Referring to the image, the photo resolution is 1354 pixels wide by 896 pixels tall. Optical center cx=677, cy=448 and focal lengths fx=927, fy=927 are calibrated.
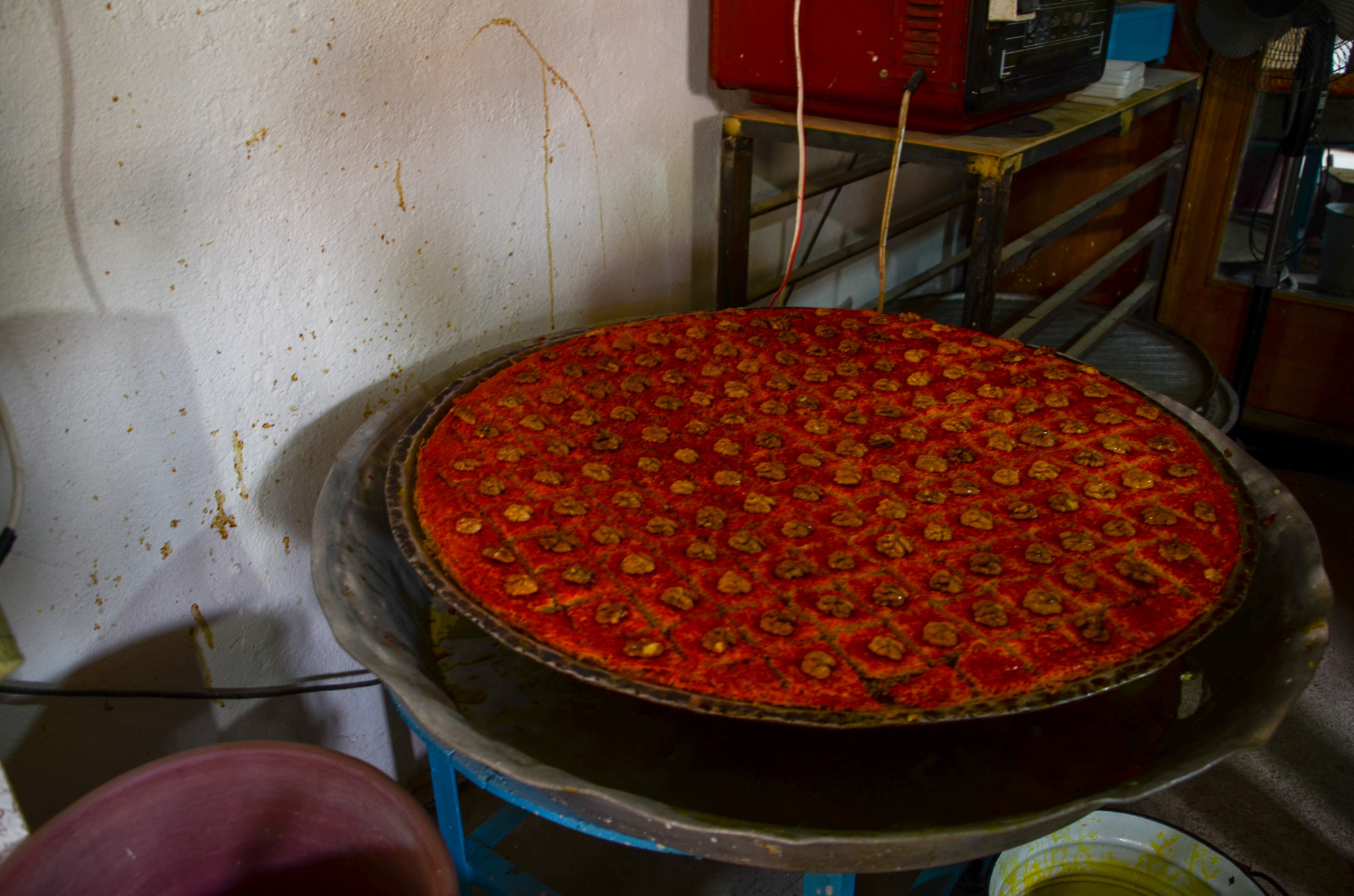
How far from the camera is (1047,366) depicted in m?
1.70

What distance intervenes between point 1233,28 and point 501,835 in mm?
3053

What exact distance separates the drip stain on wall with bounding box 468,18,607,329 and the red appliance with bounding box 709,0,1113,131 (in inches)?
14.1

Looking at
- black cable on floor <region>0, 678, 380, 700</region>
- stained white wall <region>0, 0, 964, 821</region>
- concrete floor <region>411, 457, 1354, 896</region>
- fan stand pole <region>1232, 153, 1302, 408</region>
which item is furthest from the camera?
fan stand pole <region>1232, 153, 1302, 408</region>

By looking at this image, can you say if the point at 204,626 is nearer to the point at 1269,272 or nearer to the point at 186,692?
the point at 186,692

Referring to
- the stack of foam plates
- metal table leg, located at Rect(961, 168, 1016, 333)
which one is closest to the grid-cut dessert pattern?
metal table leg, located at Rect(961, 168, 1016, 333)

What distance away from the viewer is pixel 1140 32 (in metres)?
2.70

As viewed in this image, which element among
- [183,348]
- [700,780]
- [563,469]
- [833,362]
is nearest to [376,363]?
[183,348]

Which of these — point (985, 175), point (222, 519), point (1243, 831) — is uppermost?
point (985, 175)

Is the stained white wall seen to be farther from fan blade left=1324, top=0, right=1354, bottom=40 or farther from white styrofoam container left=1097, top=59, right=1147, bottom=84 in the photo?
fan blade left=1324, top=0, right=1354, bottom=40

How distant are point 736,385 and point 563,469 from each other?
1.29ft

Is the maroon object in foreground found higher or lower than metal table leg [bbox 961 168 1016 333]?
lower

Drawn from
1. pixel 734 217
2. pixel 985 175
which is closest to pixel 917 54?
pixel 985 175

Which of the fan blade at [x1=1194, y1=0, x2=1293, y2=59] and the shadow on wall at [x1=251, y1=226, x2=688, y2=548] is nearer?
the shadow on wall at [x1=251, y1=226, x2=688, y2=548]

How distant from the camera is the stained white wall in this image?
4.14 feet
